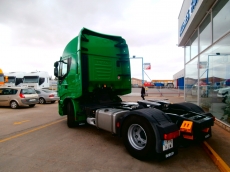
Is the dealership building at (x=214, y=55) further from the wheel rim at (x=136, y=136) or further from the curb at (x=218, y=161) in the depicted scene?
the wheel rim at (x=136, y=136)

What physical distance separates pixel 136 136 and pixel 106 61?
302 cm

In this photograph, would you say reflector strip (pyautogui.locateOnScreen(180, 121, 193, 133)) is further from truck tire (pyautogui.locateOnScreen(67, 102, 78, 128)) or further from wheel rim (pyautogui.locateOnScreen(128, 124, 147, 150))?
truck tire (pyautogui.locateOnScreen(67, 102, 78, 128))

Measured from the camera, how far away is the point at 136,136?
3723 mm

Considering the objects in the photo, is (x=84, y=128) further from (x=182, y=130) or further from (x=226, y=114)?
(x=226, y=114)

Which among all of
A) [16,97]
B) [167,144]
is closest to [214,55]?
[167,144]

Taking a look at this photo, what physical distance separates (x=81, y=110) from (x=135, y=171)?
124 inches

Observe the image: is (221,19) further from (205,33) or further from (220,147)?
(220,147)

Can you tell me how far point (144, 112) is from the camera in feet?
11.2

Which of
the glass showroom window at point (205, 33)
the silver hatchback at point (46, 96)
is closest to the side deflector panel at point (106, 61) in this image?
the glass showroom window at point (205, 33)

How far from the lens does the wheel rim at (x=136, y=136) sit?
142 inches

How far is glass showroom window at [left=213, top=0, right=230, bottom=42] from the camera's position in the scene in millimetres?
5734

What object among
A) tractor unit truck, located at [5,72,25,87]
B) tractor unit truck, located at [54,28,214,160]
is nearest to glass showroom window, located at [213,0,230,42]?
tractor unit truck, located at [54,28,214,160]

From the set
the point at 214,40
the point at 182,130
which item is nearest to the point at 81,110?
the point at 182,130

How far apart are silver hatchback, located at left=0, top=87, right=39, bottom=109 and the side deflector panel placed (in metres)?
8.24
